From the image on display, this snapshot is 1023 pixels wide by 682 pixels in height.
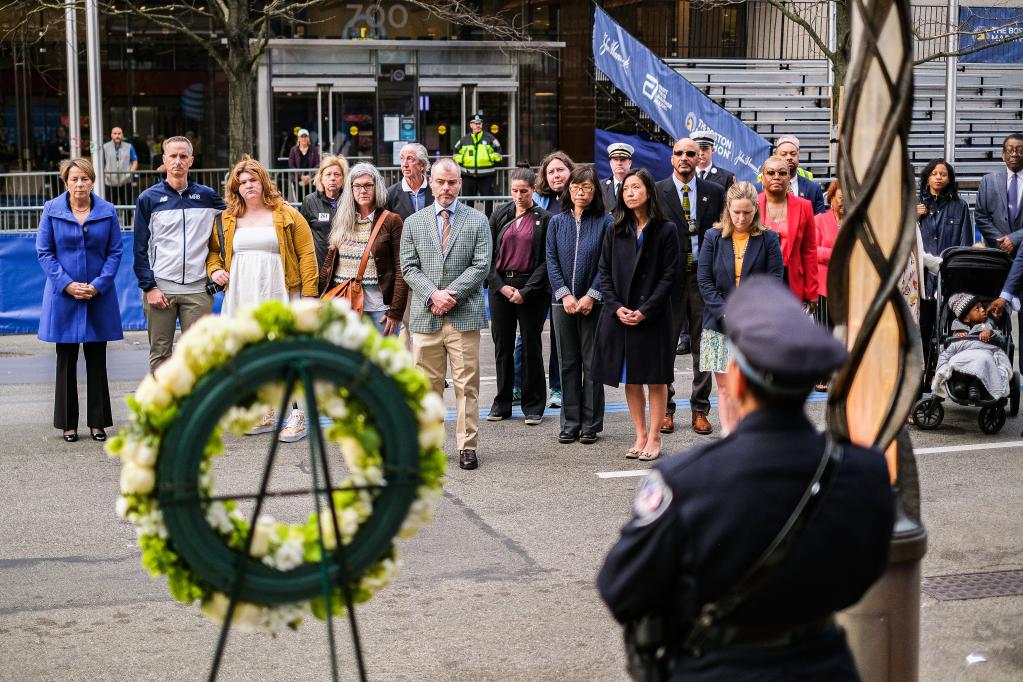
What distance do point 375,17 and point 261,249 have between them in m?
19.2

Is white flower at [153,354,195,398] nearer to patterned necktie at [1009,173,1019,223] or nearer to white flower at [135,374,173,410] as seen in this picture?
white flower at [135,374,173,410]

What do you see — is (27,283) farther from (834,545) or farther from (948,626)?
(834,545)

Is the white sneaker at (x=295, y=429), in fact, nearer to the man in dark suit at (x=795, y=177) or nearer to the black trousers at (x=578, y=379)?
the black trousers at (x=578, y=379)

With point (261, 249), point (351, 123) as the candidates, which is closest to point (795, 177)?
point (261, 249)

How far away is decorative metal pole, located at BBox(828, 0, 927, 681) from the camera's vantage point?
4.14 metres

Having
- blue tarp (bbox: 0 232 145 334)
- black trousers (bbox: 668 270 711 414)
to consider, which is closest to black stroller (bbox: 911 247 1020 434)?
black trousers (bbox: 668 270 711 414)

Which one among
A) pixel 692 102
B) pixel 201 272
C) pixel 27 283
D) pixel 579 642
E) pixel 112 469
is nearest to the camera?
pixel 579 642

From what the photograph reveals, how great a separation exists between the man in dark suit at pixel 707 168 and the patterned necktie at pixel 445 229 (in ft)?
8.45

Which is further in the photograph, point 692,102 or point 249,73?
point 692,102

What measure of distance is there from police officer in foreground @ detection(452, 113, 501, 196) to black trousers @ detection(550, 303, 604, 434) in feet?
41.3

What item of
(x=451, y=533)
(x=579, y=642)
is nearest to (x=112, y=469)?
(x=451, y=533)

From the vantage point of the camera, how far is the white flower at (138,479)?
3.24m

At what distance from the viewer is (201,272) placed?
397 inches

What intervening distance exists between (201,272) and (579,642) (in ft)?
17.2
